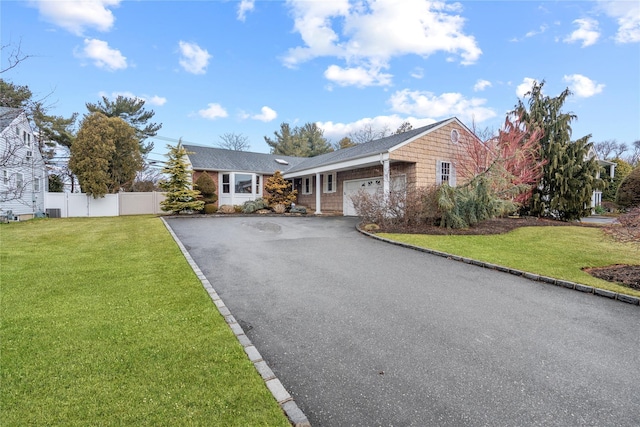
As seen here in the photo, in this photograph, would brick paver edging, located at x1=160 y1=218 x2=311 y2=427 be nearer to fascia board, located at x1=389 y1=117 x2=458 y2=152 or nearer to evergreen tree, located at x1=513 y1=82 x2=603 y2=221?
fascia board, located at x1=389 y1=117 x2=458 y2=152

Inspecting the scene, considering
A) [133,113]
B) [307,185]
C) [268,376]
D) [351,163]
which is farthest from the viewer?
[133,113]

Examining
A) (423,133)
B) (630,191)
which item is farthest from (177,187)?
(630,191)

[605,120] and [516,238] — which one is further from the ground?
[605,120]

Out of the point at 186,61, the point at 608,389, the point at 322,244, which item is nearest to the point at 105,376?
the point at 608,389

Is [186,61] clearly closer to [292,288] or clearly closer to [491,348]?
[292,288]

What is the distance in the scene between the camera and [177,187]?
17.2 meters

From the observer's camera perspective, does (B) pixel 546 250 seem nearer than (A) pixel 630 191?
Yes

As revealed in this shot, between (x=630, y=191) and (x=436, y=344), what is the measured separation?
70.0ft

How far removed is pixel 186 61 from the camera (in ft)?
55.1

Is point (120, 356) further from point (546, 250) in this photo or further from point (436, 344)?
point (546, 250)

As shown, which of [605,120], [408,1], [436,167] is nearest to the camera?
[408,1]

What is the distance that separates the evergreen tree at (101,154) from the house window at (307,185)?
12.3m

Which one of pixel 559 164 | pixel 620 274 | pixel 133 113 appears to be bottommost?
pixel 620 274

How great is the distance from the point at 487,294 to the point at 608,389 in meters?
2.41
